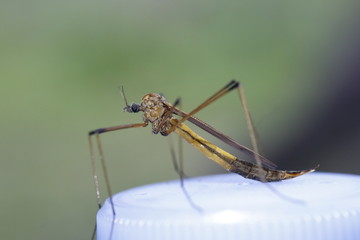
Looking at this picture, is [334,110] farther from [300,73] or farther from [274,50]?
[274,50]

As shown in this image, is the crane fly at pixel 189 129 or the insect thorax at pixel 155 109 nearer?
the crane fly at pixel 189 129

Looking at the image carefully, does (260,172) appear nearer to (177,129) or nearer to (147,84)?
(177,129)

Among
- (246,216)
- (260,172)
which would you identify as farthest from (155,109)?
(246,216)

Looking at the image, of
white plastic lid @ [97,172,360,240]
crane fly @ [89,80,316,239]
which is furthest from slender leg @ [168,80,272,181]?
white plastic lid @ [97,172,360,240]

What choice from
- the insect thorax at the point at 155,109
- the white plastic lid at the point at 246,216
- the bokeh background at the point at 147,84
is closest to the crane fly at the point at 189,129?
the insect thorax at the point at 155,109

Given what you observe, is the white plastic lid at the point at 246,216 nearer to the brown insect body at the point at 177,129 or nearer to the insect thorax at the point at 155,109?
the brown insect body at the point at 177,129

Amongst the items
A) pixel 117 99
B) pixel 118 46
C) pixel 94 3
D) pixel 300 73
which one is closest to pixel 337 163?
pixel 300 73
